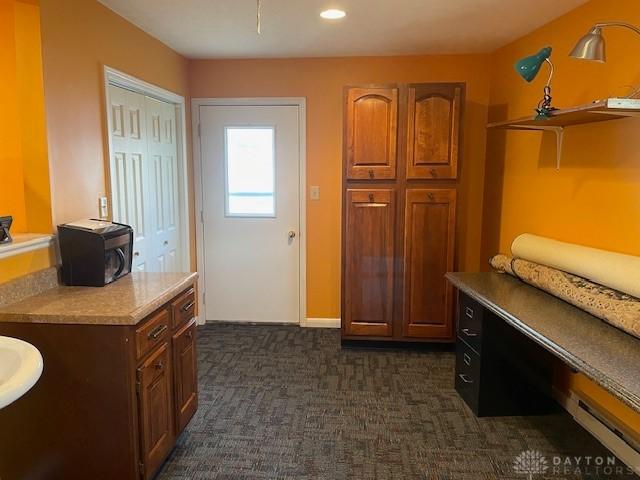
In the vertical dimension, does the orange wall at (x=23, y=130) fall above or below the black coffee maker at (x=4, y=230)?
above

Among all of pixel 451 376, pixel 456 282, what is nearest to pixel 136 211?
pixel 456 282

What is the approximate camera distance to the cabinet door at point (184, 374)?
2322 millimetres

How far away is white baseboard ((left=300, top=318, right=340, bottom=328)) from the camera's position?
435cm

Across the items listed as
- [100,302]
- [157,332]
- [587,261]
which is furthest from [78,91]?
[587,261]

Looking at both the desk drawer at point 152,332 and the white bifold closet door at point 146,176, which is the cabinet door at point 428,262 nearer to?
the white bifold closet door at point 146,176

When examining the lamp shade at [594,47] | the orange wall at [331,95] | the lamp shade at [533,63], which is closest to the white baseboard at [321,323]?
the orange wall at [331,95]

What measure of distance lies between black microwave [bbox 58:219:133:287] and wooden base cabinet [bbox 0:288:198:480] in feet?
1.48

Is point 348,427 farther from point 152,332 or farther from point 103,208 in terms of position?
point 103,208

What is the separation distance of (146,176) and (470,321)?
7.95 feet

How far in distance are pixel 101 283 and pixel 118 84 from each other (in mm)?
1356

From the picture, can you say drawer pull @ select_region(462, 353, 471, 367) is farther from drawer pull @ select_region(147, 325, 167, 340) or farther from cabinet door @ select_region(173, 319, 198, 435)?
drawer pull @ select_region(147, 325, 167, 340)

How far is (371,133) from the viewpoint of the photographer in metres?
3.51

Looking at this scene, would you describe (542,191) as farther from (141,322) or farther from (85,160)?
(85,160)

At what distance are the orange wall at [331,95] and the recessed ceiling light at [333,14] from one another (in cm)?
105
